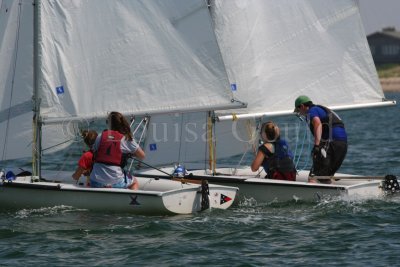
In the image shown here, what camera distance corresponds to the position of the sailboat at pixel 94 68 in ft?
45.8

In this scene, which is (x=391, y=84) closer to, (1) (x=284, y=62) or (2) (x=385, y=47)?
(2) (x=385, y=47)

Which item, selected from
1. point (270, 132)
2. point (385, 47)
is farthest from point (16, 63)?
point (385, 47)

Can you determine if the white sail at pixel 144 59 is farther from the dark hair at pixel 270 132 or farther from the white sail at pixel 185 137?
the white sail at pixel 185 137

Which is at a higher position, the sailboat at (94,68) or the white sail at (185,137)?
the sailboat at (94,68)

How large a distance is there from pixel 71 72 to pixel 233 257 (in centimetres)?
448

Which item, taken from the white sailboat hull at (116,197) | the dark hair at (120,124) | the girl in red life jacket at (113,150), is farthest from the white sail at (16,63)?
the dark hair at (120,124)

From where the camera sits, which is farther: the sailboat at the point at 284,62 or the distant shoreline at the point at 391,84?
the distant shoreline at the point at 391,84

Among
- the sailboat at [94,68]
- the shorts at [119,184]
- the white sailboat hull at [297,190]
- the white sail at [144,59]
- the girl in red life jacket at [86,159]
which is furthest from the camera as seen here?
the white sail at [144,59]

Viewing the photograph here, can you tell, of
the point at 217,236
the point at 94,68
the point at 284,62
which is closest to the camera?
the point at 217,236

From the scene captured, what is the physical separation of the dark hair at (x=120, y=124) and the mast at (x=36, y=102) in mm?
1386

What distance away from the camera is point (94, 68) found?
14.3 m

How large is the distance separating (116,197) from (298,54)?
470cm

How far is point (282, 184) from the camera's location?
44.7ft

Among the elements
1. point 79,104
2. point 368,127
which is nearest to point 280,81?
point 79,104
